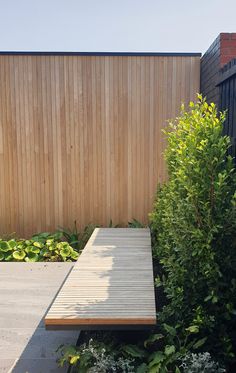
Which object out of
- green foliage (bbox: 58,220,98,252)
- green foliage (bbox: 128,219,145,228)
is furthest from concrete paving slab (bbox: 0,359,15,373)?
green foliage (bbox: 128,219,145,228)

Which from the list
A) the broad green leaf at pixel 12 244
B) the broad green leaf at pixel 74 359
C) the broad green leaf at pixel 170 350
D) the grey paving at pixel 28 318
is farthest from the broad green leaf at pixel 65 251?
the broad green leaf at pixel 170 350

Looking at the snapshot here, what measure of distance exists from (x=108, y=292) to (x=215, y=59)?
2849 millimetres

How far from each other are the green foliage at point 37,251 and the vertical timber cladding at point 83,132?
0.48 m

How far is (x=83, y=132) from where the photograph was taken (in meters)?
5.63

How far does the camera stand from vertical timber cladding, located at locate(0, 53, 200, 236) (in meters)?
5.48

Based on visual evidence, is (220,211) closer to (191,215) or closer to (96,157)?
(191,215)

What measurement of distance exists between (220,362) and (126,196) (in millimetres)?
3604

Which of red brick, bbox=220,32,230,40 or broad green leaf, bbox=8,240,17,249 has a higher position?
red brick, bbox=220,32,230,40

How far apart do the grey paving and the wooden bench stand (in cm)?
55

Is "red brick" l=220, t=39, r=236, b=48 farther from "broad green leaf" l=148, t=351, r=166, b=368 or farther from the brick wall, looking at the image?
"broad green leaf" l=148, t=351, r=166, b=368

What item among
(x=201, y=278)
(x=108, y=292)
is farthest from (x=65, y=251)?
(x=201, y=278)

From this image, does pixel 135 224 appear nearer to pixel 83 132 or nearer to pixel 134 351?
pixel 83 132

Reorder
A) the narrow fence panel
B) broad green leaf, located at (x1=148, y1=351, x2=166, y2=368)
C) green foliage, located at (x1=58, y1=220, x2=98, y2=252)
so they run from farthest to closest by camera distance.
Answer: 1. green foliage, located at (x1=58, y1=220, x2=98, y2=252)
2. the narrow fence panel
3. broad green leaf, located at (x1=148, y1=351, x2=166, y2=368)

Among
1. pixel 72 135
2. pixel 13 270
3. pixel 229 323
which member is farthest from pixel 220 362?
pixel 72 135
